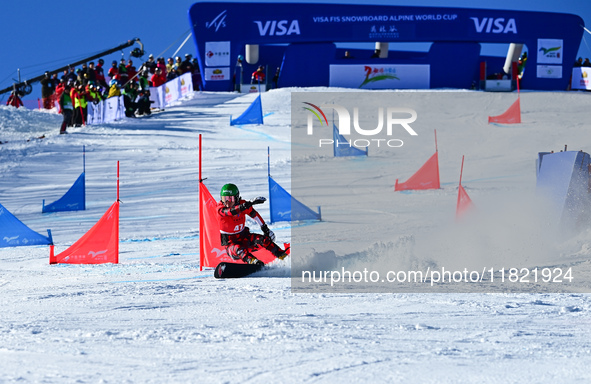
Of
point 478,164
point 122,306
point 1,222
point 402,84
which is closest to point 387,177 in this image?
point 478,164

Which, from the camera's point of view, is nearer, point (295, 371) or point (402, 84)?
point (295, 371)

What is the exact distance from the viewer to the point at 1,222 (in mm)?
9336

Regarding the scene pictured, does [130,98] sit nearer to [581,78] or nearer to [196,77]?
[196,77]

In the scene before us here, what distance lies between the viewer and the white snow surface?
3.54 m

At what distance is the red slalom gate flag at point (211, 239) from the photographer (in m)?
7.40

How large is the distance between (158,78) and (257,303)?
20030mm

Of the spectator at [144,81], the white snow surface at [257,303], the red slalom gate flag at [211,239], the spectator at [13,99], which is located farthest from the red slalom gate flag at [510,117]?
the spectator at [13,99]

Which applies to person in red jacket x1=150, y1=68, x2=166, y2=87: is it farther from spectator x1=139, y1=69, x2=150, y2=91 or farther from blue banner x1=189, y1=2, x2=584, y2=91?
blue banner x1=189, y1=2, x2=584, y2=91

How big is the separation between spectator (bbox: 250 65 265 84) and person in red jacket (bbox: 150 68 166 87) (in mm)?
3929

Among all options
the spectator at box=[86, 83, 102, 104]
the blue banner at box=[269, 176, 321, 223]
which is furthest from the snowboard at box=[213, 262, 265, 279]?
the spectator at box=[86, 83, 102, 104]

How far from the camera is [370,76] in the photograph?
88.5 ft

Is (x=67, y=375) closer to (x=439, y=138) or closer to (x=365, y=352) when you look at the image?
(x=365, y=352)

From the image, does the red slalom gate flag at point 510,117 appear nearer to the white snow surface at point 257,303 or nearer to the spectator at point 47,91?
the white snow surface at point 257,303

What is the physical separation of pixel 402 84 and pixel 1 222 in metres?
20.1
